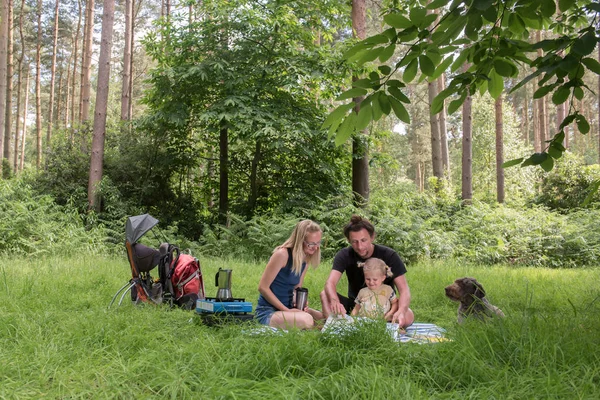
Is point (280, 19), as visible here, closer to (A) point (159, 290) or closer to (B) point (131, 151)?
(B) point (131, 151)

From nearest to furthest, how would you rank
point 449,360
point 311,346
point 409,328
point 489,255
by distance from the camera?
point 449,360, point 311,346, point 409,328, point 489,255

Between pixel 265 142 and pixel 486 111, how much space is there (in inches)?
725

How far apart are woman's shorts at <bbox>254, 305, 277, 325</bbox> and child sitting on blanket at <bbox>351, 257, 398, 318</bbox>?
2.49 feet

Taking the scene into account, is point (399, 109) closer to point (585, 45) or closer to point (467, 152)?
point (585, 45)

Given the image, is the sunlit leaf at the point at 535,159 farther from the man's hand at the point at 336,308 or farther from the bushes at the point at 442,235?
the bushes at the point at 442,235

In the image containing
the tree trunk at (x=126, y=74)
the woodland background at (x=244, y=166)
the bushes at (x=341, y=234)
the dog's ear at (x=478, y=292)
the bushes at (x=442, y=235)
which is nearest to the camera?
the dog's ear at (x=478, y=292)

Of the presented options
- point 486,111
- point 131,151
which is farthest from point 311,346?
point 486,111

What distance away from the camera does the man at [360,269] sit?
16.2ft

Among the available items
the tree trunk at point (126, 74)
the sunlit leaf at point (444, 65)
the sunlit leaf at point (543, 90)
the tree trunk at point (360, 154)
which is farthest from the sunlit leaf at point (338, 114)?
the tree trunk at point (126, 74)

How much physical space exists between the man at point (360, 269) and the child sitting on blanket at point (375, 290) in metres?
0.09

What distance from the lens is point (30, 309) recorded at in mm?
5219

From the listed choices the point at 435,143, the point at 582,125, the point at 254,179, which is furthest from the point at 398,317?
the point at 435,143

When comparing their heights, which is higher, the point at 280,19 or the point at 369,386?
the point at 280,19

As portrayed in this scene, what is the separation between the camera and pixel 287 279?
5.09 metres
